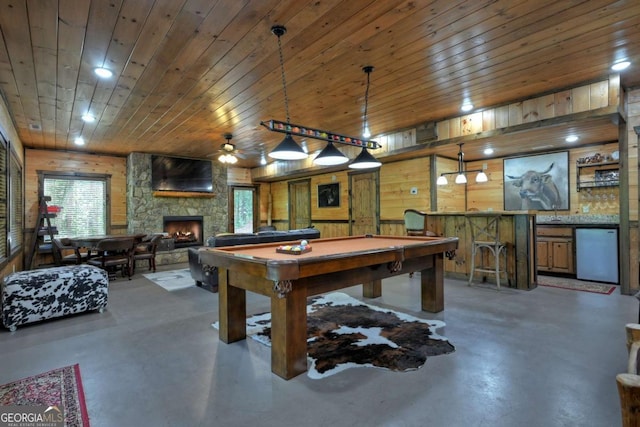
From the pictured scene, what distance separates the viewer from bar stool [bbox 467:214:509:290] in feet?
15.9

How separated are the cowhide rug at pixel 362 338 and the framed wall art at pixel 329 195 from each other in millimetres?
4646

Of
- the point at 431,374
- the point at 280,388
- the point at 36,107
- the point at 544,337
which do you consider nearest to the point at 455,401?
the point at 431,374

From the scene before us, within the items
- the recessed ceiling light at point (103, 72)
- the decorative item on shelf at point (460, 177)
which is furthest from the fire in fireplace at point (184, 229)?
the decorative item on shelf at point (460, 177)

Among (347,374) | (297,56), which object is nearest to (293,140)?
(297,56)

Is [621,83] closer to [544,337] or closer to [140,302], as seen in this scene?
[544,337]

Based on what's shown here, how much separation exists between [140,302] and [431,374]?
3.76m

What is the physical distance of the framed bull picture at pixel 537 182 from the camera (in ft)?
20.3

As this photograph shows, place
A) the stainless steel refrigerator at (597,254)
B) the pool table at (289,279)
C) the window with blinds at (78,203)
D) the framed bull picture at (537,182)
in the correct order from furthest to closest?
1. the window with blinds at (78,203)
2. the framed bull picture at (537,182)
3. the stainless steel refrigerator at (597,254)
4. the pool table at (289,279)

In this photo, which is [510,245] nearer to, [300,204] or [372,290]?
[372,290]

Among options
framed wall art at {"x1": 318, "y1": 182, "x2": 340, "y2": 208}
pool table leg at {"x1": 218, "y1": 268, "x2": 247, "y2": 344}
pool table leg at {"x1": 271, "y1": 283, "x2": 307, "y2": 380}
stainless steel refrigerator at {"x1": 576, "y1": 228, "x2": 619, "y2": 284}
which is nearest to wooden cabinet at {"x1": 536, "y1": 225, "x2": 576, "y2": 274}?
stainless steel refrigerator at {"x1": 576, "y1": 228, "x2": 619, "y2": 284}

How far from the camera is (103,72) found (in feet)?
10.7

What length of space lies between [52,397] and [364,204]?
6385 mm

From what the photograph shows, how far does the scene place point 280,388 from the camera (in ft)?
6.97

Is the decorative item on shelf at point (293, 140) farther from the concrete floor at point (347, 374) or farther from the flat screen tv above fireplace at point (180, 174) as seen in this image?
the flat screen tv above fireplace at point (180, 174)
